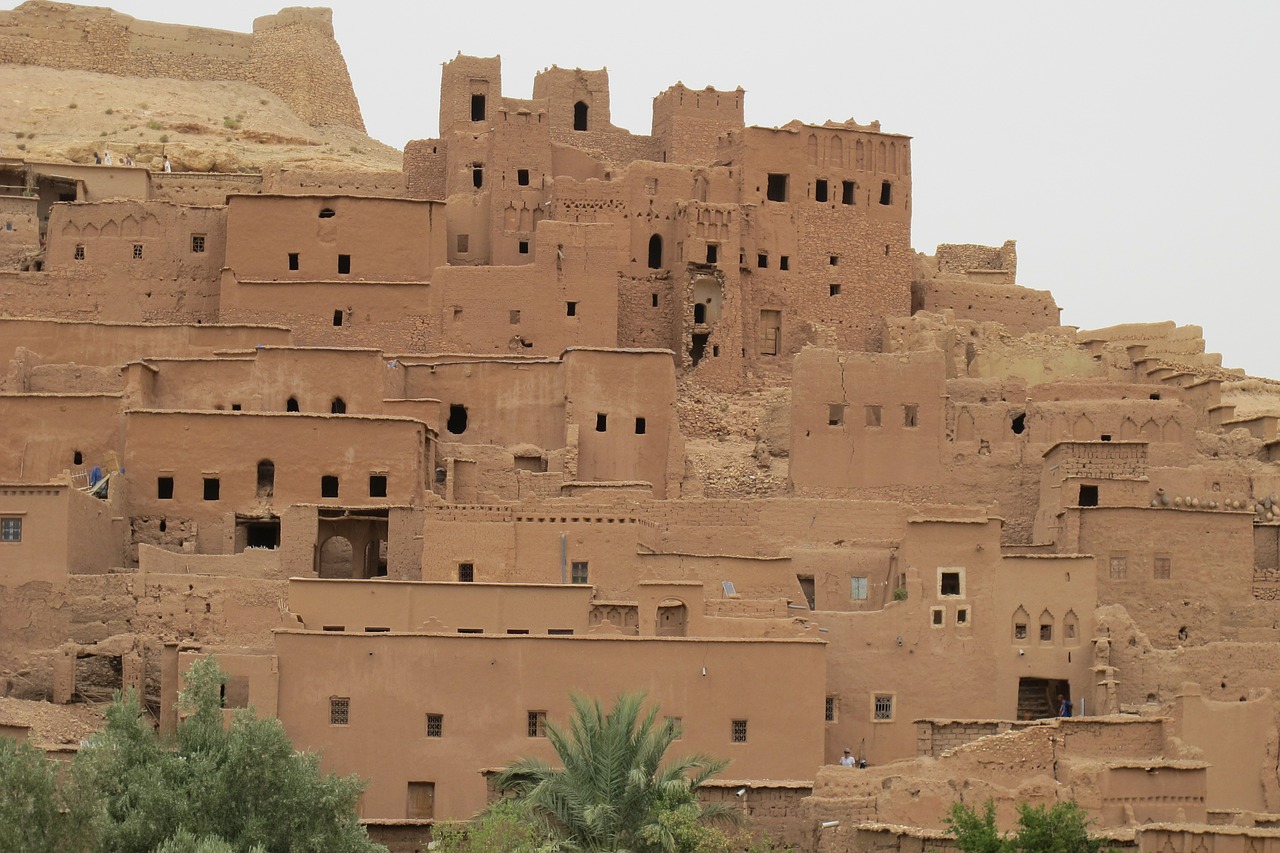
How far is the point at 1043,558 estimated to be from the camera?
1484 inches

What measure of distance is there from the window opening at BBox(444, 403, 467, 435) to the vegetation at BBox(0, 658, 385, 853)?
1275cm

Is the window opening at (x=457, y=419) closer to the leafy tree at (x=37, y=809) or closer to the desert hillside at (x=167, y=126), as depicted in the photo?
the desert hillside at (x=167, y=126)

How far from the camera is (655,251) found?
48.8 metres

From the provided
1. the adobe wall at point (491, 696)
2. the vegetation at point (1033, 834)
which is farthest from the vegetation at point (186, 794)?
the vegetation at point (1033, 834)

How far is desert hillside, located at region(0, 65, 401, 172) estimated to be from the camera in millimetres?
55688

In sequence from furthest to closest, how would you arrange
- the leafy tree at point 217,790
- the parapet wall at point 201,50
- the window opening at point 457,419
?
the parapet wall at point 201,50 → the window opening at point 457,419 → the leafy tree at point 217,790

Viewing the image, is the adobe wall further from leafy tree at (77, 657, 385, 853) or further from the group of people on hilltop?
the group of people on hilltop

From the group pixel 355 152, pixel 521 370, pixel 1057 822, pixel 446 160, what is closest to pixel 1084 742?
pixel 1057 822

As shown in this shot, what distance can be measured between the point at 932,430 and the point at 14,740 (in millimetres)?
17918

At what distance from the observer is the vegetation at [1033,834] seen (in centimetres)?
2872

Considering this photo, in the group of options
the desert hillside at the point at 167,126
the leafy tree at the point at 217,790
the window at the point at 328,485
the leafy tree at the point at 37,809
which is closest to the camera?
the leafy tree at the point at 37,809

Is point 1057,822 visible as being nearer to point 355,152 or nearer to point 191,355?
point 191,355

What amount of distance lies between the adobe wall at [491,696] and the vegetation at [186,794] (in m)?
3.01

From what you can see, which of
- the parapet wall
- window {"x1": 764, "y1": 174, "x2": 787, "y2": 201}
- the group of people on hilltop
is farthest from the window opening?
the parapet wall
